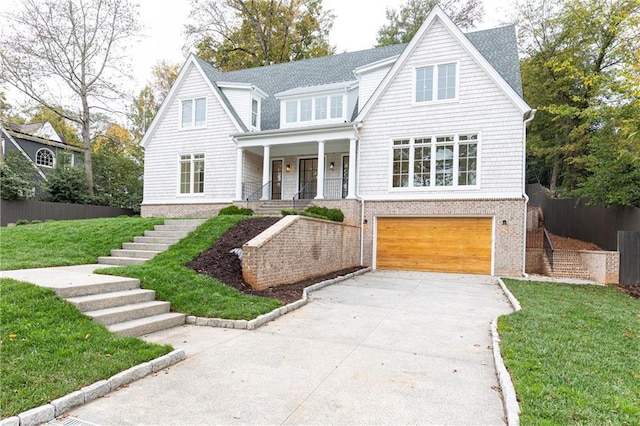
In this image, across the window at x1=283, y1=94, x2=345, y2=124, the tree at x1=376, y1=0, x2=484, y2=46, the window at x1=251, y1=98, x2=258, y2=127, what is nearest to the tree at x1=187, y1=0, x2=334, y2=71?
the tree at x1=376, y1=0, x2=484, y2=46

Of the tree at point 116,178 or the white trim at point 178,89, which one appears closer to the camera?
the white trim at point 178,89

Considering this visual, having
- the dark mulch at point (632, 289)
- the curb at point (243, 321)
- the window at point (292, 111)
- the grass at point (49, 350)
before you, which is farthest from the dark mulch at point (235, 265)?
the dark mulch at point (632, 289)

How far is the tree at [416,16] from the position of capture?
85.1 feet

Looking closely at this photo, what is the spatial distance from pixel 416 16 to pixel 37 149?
2950cm

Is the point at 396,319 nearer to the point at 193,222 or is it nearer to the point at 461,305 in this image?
the point at 461,305

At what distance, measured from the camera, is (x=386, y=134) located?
14047 millimetres

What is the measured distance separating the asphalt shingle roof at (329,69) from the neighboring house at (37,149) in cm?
1401

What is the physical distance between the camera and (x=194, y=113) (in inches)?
683

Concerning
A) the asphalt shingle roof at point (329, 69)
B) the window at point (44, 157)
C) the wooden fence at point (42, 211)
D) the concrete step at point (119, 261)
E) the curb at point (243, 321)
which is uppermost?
the asphalt shingle roof at point (329, 69)

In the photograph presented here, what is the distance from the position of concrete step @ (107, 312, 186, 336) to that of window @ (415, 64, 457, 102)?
457 inches

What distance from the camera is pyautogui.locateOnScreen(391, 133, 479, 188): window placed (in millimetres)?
12984

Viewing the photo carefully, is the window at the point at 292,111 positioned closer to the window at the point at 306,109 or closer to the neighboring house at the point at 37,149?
the window at the point at 306,109

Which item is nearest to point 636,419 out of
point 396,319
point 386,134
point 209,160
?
point 396,319

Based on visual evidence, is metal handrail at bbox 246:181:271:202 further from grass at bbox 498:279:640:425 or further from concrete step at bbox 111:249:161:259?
grass at bbox 498:279:640:425
